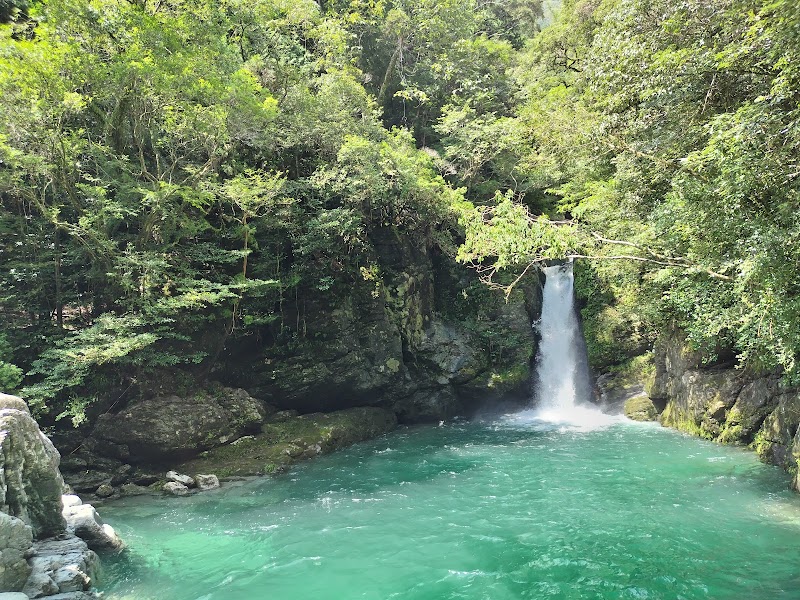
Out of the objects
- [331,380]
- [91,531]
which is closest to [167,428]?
[91,531]

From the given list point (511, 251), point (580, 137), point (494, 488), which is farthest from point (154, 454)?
point (580, 137)

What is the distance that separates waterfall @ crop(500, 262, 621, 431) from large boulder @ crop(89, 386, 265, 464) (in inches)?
419

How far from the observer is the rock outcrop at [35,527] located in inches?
242

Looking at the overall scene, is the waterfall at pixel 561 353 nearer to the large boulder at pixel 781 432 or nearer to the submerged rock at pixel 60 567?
the large boulder at pixel 781 432

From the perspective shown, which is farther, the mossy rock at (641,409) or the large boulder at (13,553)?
the mossy rock at (641,409)

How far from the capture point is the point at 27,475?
7.42 meters

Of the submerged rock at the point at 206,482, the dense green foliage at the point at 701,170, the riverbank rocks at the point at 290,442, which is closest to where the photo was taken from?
the dense green foliage at the point at 701,170

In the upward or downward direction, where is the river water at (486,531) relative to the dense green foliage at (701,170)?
downward

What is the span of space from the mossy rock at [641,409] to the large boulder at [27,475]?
16.5 metres

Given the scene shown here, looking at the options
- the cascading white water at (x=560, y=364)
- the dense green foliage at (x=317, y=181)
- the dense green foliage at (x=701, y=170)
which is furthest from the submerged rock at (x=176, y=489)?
the cascading white water at (x=560, y=364)

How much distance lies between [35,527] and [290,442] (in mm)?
7558

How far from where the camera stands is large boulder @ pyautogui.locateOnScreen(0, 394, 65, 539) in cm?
702

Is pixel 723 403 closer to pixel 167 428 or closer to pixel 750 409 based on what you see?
pixel 750 409

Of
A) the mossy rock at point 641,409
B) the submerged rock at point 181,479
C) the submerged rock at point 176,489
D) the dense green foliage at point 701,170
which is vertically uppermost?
the dense green foliage at point 701,170
